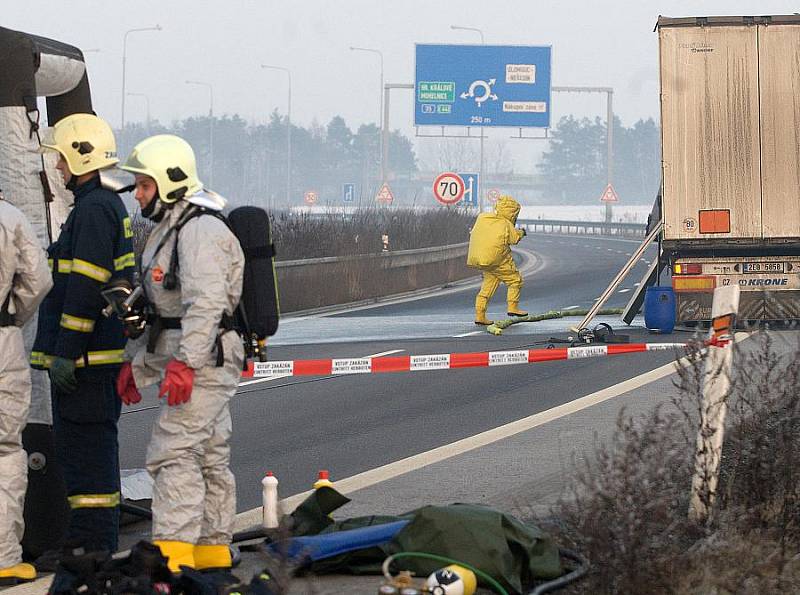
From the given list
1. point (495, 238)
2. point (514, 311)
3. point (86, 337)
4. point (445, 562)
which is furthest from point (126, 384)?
point (514, 311)

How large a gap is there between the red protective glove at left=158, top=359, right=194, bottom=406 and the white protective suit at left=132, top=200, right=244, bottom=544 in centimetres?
4

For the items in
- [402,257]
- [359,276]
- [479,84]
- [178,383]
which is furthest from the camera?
[479,84]

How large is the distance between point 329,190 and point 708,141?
592 feet

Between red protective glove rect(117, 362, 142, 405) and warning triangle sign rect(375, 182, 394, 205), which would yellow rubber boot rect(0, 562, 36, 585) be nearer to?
red protective glove rect(117, 362, 142, 405)

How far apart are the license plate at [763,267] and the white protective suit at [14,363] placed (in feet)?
43.2

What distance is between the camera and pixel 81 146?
6922 mm

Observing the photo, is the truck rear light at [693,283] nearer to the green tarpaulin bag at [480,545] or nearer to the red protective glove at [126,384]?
the green tarpaulin bag at [480,545]

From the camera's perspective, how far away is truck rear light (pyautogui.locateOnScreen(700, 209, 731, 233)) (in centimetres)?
1791

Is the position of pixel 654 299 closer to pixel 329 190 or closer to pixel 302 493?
pixel 302 493

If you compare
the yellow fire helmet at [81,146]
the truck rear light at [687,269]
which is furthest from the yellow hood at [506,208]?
the yellow fire helmet at [81,146]

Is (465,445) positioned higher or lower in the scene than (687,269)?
lower

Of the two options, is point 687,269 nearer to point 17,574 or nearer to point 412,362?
point 412,362

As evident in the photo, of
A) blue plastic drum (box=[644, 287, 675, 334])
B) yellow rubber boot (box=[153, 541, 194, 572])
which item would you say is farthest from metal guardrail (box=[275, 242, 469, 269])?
yellow rubber boot (box=[153, 541, 194, 572])

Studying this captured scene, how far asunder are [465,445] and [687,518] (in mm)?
3736
